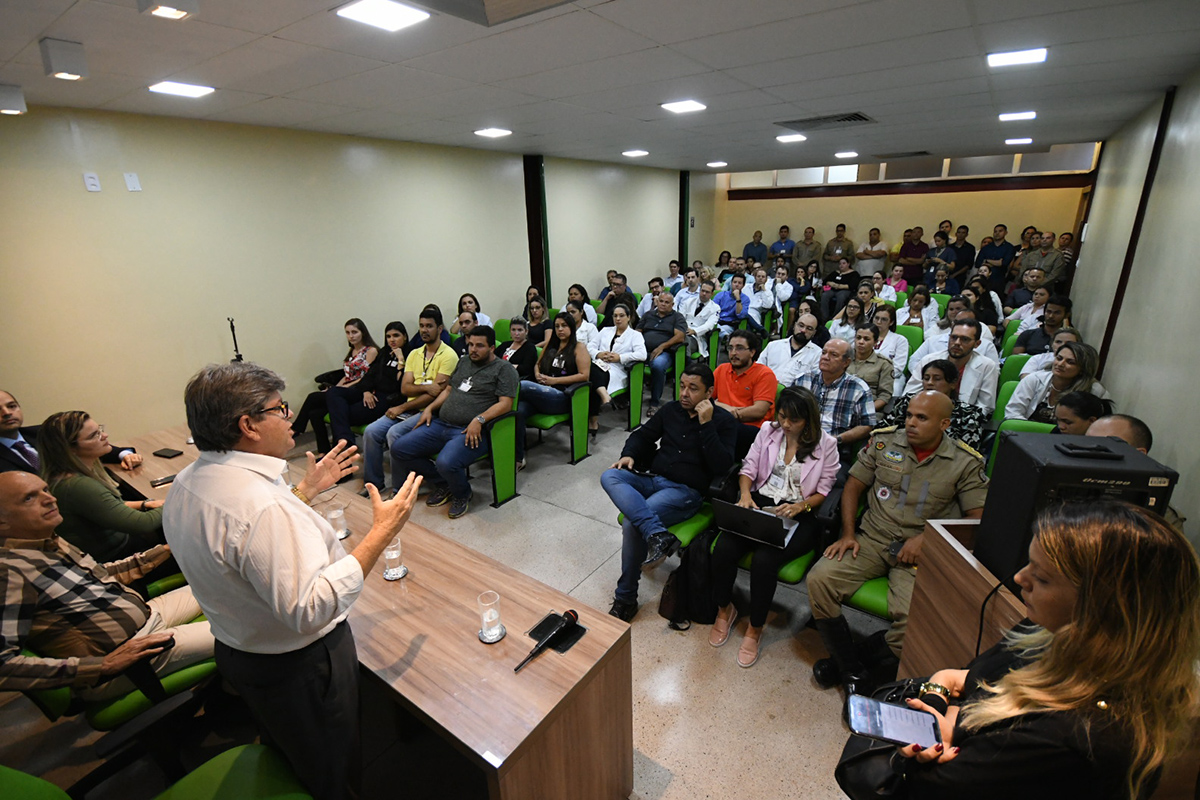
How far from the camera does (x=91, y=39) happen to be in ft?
7.73

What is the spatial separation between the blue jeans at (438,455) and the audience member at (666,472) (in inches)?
51.4

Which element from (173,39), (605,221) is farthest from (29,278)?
(605,221)

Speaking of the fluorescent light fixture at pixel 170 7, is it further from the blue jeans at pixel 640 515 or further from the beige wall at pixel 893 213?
the beige wall at pixel 893 213

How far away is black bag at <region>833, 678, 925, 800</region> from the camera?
43.7 inches

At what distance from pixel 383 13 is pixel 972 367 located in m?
4.08

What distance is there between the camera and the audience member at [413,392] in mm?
4152

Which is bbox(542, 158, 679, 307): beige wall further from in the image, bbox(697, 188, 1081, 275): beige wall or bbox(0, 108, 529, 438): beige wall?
bbox(697, 188, 1081, 275): beige wall

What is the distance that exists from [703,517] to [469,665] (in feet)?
5.26

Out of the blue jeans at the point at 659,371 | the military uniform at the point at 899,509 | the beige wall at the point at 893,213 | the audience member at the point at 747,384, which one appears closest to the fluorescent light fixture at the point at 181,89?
the audience member at the point at 747,384

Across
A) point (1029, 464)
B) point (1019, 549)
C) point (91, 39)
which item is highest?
point (91, 39)

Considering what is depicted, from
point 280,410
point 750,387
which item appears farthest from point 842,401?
point 280,410

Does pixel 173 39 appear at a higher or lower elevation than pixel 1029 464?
higher

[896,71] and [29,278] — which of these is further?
[29,278]

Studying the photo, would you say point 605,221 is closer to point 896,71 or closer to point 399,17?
point 896,71
